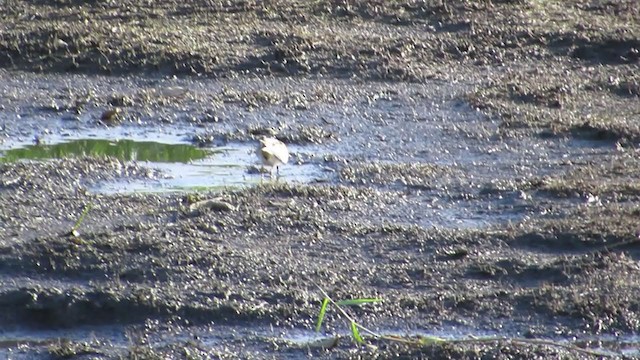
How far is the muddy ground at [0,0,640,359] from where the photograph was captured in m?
5.42

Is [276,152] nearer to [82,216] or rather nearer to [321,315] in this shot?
[82,216]

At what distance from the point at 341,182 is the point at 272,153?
410 mm

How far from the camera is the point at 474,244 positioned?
6316 mm

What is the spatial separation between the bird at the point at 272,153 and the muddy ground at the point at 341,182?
20cm

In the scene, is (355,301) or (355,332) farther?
(355,301)

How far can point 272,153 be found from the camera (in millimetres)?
7352

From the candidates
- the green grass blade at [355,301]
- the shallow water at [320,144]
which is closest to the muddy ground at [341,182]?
the shallow water at [320,144]

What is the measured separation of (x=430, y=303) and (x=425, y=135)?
3.28m

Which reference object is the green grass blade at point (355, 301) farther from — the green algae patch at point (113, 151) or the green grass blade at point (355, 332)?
the green algae patch at point (113, 151)

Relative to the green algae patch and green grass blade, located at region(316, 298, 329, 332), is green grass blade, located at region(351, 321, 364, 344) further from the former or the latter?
the green algae patch

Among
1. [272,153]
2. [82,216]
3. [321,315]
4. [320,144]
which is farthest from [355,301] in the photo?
[320,144]

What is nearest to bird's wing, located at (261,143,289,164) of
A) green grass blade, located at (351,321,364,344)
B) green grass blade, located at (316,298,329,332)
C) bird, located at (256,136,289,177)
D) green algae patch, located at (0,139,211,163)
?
bird, located at (256,136,289,177)

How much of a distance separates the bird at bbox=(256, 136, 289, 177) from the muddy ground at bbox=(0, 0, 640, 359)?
199 millimetres

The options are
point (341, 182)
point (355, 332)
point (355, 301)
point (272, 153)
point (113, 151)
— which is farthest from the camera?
point (113, 151)
